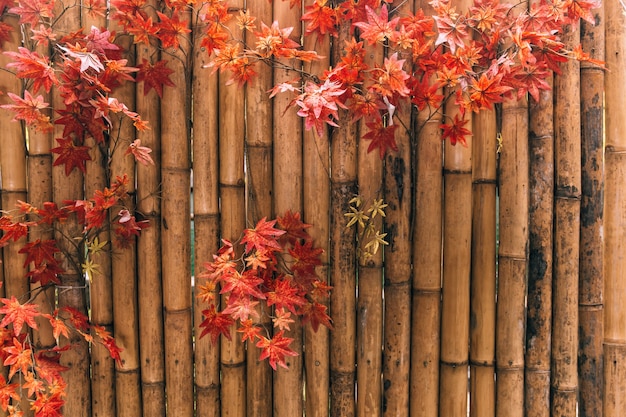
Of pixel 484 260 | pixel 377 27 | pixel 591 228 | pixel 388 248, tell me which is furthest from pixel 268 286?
pixel 591 228

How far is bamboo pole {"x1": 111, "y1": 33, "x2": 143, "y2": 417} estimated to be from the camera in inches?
72.9

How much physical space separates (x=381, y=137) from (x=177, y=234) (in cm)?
81

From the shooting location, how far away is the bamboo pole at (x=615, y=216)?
1.87 metres

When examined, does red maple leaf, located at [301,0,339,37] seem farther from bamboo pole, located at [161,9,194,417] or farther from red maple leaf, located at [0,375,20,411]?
red maple leaf, located at [0,375,20,411]

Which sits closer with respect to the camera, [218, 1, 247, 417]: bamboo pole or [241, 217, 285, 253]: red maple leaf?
[241, 217, 285, 253]: red maple leaf

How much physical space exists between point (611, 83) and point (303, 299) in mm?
1362

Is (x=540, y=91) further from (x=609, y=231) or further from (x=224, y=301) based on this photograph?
(x=224, y=301)

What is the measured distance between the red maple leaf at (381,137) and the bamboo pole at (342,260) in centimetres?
8

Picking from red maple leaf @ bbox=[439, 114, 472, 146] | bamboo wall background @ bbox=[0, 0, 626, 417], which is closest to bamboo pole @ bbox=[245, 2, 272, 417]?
bamboo wall background @ bbox=[0, 0, 626, 417]

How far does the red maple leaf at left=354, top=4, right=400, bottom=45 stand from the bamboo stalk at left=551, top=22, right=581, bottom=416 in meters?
0.67

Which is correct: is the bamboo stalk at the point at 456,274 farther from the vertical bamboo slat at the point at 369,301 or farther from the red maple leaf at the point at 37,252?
the red maple leaf at the point at 37,252

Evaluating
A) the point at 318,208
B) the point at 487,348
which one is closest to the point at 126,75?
the point at 318,208

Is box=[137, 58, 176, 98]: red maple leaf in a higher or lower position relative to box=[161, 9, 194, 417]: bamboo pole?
higher

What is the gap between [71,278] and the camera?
1.88 metres
